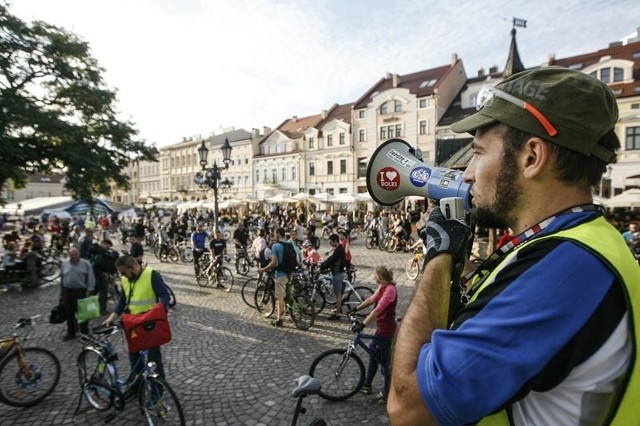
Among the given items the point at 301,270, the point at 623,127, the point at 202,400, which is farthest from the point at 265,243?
the point at 623,127

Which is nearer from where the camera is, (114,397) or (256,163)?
(114,397)

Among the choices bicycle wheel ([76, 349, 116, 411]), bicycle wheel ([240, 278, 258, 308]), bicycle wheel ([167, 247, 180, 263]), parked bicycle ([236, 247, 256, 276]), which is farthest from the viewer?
bicycle wheel ([167, 247, 180, 263])

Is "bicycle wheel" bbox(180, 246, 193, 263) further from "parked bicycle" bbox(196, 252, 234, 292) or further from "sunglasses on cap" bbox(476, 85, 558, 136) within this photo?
"sunglasses on cap" bbox(476, 85, 558, 136)

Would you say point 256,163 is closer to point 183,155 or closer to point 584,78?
point 183,155

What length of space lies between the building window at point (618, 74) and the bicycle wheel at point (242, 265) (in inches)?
1253

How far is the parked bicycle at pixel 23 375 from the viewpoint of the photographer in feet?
15.4

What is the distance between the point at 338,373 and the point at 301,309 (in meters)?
2.87

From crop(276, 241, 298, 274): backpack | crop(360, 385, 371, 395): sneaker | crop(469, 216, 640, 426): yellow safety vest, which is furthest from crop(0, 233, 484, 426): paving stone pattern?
crop(469, 216, 640, 426): yellow safety vest

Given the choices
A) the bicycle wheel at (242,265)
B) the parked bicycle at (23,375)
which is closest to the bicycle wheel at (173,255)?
the bicycle wheel at (242,265)

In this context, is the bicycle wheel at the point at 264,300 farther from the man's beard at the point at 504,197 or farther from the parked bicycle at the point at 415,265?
the man's beard at the point at 504,197

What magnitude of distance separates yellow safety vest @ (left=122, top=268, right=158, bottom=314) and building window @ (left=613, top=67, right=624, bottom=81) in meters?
35.5

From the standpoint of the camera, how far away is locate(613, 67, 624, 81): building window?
26344 mm

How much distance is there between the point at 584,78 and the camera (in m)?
0.92

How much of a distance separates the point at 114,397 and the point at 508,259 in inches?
205
